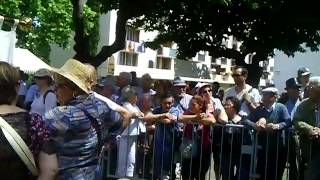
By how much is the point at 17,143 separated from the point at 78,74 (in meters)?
0.92

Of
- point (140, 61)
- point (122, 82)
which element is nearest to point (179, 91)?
point (122, 82)

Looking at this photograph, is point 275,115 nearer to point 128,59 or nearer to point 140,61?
point 128,59

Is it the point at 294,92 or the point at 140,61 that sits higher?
the point at 140,61

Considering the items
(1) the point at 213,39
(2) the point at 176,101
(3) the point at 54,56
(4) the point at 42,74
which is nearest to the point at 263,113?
(2) the point at 176,101

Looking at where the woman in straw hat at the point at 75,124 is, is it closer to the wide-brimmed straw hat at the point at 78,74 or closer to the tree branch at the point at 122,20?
the wide-brimmed straw hat at the point at 78,74

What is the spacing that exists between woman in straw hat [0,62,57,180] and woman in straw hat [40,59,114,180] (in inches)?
6.1

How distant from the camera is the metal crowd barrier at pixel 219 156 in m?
7.36

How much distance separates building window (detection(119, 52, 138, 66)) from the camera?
203ft

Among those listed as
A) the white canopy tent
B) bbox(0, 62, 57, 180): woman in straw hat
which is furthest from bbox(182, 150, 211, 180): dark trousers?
the white canopy tent

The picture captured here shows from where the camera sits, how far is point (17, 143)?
3.31 metres

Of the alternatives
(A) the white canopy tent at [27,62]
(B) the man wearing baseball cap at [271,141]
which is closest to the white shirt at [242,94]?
(B) the man wearing baseball cap at [271,141]

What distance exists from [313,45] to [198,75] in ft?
96.1

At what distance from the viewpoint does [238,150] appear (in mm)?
7500

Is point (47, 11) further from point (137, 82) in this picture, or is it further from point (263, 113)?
point (263, 113)
